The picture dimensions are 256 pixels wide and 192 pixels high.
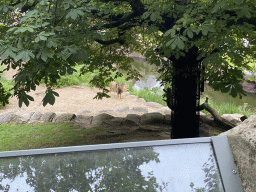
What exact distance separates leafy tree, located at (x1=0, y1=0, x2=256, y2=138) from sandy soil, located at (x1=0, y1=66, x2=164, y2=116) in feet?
12.9

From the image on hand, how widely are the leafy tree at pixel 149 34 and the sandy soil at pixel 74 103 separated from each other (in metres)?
3.92

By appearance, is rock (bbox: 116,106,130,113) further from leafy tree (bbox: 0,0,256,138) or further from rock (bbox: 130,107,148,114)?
leafy tree (bbox: 0,0,256,138)

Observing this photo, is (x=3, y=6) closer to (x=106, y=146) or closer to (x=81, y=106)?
(x=106, y=146)

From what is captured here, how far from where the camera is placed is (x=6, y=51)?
175 cm

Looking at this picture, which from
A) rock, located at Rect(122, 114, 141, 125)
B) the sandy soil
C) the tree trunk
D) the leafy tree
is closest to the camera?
the leafy tree

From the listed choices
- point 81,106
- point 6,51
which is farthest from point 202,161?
point 81,106

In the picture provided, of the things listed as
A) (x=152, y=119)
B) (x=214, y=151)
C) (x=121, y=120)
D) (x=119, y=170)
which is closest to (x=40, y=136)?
(x=121, y=120)

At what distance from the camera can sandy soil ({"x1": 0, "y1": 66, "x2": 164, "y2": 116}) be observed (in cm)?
820

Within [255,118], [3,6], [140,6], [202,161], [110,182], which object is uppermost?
[140,6]

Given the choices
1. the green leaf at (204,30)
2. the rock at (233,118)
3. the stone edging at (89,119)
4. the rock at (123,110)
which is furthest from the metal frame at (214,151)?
the rock at (123,110)

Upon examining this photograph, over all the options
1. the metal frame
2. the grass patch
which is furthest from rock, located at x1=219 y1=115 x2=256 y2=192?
the grass patch

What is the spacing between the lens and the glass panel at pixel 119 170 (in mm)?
1220

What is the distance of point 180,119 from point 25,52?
112 inches

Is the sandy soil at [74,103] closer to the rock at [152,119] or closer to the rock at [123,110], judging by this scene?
the rock at [123,110]
